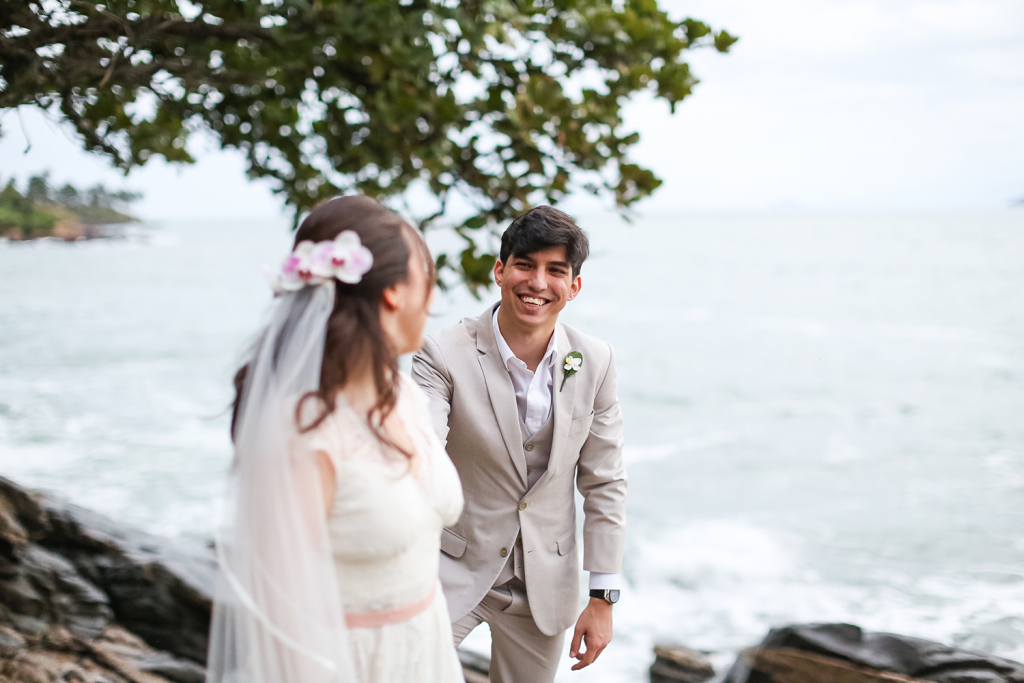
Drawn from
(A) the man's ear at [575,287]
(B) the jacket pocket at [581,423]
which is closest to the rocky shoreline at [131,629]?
(B) the jacket pocket at [581,423]

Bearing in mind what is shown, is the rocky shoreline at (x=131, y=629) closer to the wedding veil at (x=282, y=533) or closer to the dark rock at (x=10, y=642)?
the dark rock at (x=10, y=642)

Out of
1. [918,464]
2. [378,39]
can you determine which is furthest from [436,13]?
[918,464]

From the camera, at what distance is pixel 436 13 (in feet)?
10.6

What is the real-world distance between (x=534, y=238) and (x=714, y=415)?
60.6ft

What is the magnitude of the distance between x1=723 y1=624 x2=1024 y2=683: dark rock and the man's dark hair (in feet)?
8.87

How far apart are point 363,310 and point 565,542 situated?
56.3 inches

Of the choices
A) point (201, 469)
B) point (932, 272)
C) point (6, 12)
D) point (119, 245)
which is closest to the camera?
point (6, 12)

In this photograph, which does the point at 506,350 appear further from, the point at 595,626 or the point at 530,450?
the point at 595,626

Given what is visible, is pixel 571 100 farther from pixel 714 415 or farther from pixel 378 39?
pixel 714 415

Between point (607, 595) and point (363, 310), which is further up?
point (363, 310)

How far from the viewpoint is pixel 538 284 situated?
255 centimetres

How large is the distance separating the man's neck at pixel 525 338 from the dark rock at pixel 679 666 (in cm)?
354

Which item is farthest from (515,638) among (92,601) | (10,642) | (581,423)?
(92,601)

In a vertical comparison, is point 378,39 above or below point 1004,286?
below
